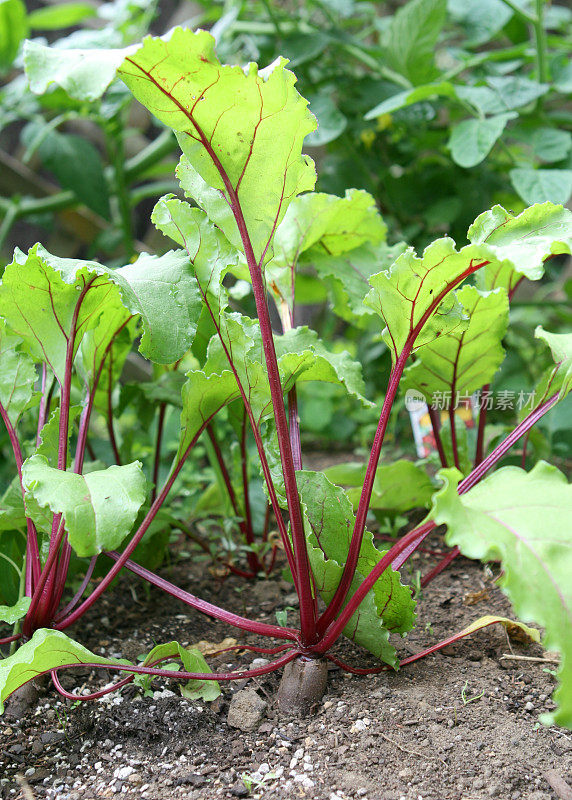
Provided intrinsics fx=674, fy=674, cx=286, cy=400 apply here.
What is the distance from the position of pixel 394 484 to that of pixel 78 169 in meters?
1.34

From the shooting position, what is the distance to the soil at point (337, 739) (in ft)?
2.39

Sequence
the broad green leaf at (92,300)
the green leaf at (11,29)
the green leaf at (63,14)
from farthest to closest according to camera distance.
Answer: the green leaf at (63,14)
the green leaf at (11,29)
the broad green leaf at (92,300)

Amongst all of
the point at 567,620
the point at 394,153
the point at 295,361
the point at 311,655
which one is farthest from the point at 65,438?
the point at 394,153

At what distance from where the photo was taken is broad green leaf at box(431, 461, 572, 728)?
1.97ft

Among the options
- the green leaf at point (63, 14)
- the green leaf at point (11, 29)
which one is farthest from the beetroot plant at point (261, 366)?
the green leaf at point (63, 14)

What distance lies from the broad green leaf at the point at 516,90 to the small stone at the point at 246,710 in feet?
4.23

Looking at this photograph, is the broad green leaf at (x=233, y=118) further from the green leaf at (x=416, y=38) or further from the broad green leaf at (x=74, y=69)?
the green leaf at (x=416, y=38)

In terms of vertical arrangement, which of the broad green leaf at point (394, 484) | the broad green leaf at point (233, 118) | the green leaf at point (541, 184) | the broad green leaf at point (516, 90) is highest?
the broad green leaf at point (233, 118)

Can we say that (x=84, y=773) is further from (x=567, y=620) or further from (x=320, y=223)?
(x=320, y=223)

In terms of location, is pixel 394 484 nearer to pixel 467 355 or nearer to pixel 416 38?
pixel 467 355

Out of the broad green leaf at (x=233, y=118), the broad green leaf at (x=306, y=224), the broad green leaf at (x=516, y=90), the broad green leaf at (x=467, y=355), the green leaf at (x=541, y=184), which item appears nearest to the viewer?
the broad green leaf at (x=233, y=118)

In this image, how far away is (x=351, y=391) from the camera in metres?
0.94

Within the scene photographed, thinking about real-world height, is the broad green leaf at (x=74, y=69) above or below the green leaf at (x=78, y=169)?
above

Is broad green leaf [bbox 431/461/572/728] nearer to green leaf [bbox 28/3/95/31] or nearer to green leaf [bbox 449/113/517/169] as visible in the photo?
green leaf [bbox 449/113/517/169]
